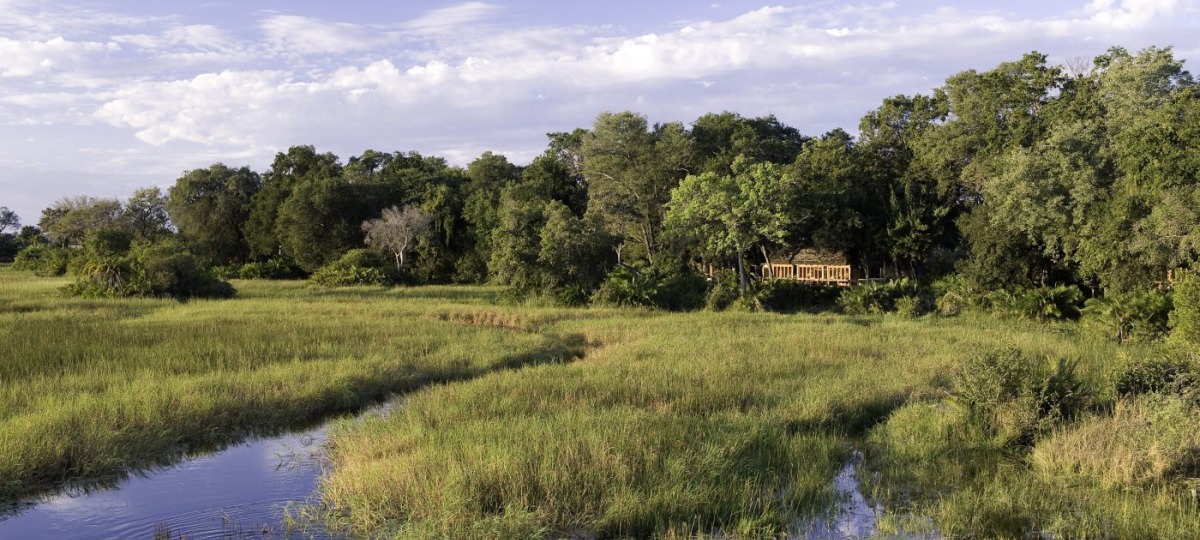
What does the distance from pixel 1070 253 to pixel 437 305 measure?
23366 millimetres

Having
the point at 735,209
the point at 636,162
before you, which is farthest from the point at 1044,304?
the point at 636,162

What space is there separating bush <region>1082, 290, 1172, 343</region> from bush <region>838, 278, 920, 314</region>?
8.17m

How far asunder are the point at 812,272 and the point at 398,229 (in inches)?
928

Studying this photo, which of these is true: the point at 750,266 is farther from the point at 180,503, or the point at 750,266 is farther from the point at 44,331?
the point at 180,503

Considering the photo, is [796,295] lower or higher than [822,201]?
lower

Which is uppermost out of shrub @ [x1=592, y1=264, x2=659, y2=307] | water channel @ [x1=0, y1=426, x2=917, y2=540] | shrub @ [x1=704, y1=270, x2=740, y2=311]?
water channel @ [x1=0, y1=426, x2=917, y2=540]

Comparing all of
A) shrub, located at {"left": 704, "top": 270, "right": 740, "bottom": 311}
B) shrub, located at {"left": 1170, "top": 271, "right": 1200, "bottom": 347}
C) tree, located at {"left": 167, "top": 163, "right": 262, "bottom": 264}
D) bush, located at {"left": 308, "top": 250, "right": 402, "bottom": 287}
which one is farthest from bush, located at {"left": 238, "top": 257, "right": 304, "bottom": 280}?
shrub, located at {"left": 1170, "top": 271, "right": 1200, "bottom": 347}

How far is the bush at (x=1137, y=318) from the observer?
823 inches

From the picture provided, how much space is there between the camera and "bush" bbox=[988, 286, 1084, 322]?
25.8 metres

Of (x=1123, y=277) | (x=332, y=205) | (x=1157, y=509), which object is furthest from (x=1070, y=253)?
(x=332, y=205)

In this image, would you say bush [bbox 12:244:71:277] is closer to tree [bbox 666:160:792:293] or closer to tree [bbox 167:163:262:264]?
tree [bbox 167:163:262:264]

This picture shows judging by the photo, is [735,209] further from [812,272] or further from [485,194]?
[485,194]

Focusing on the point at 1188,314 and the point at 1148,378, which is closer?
the point at 1148,378

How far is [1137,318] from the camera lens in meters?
21.5
